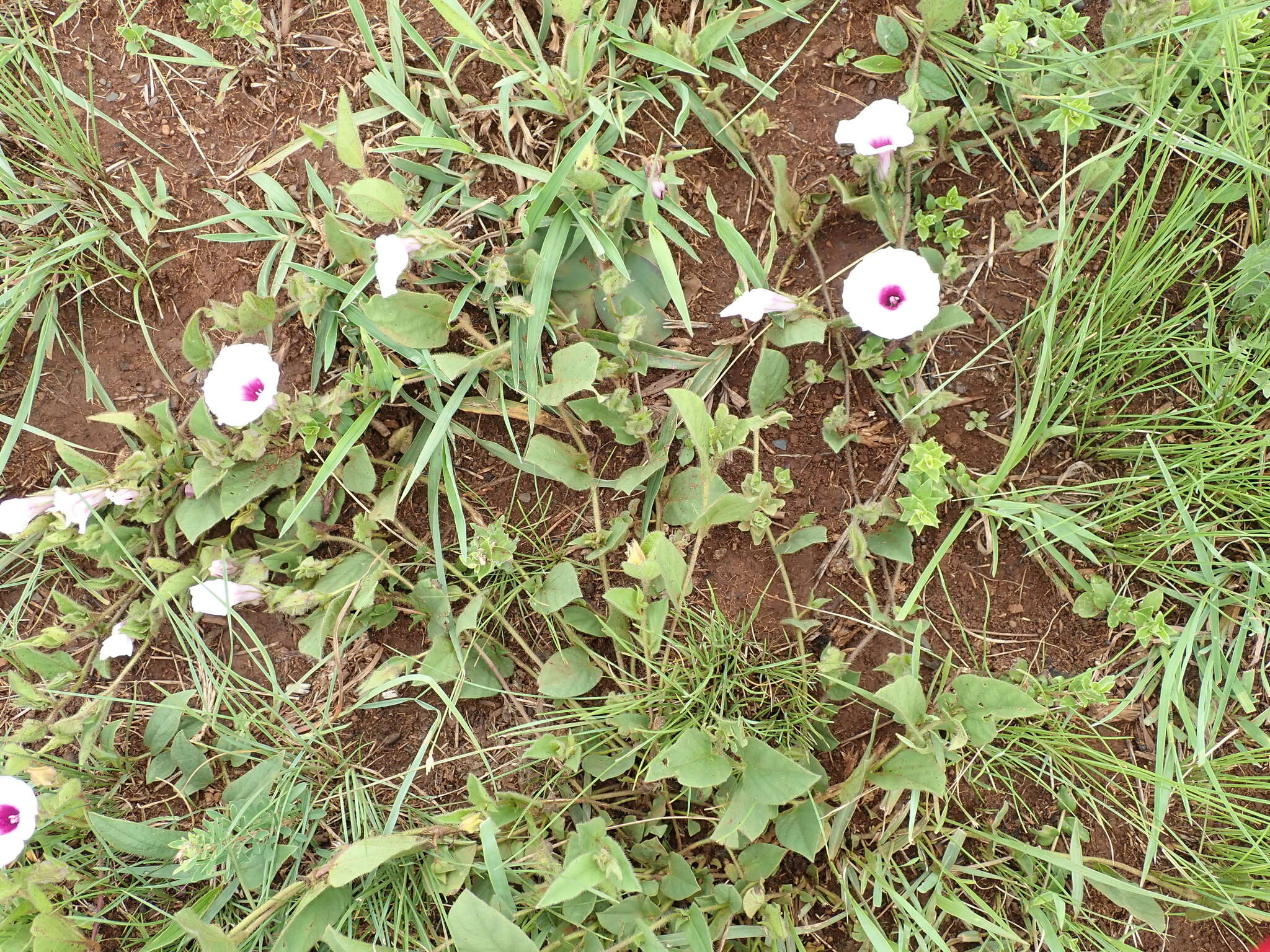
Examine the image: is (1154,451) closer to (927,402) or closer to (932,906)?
(927,402)

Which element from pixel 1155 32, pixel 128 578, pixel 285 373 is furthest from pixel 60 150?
pixel 1155 32

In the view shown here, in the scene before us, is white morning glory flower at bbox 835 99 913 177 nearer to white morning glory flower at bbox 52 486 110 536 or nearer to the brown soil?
the brown soil

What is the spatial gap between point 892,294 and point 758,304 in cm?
26

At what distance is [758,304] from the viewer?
1743mm

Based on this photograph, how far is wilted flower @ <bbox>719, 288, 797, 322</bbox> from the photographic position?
5.69ft

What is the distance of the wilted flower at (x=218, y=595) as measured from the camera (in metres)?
1.80

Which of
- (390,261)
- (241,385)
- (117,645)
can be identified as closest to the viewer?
(390,261)

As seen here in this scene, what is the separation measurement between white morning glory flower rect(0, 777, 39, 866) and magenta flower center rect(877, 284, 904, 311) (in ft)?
6.14

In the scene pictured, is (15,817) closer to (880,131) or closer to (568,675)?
(568,675)

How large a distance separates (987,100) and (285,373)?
1.60 m

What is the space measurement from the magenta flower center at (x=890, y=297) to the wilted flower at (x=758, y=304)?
0.16 m

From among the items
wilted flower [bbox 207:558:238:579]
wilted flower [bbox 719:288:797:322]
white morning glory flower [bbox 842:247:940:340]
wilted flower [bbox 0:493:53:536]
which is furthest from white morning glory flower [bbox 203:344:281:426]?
white morning glory flower [bbox 842:247:940:340]

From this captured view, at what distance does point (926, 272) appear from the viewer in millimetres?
1732

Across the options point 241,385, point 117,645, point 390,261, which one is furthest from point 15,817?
point 390,261
